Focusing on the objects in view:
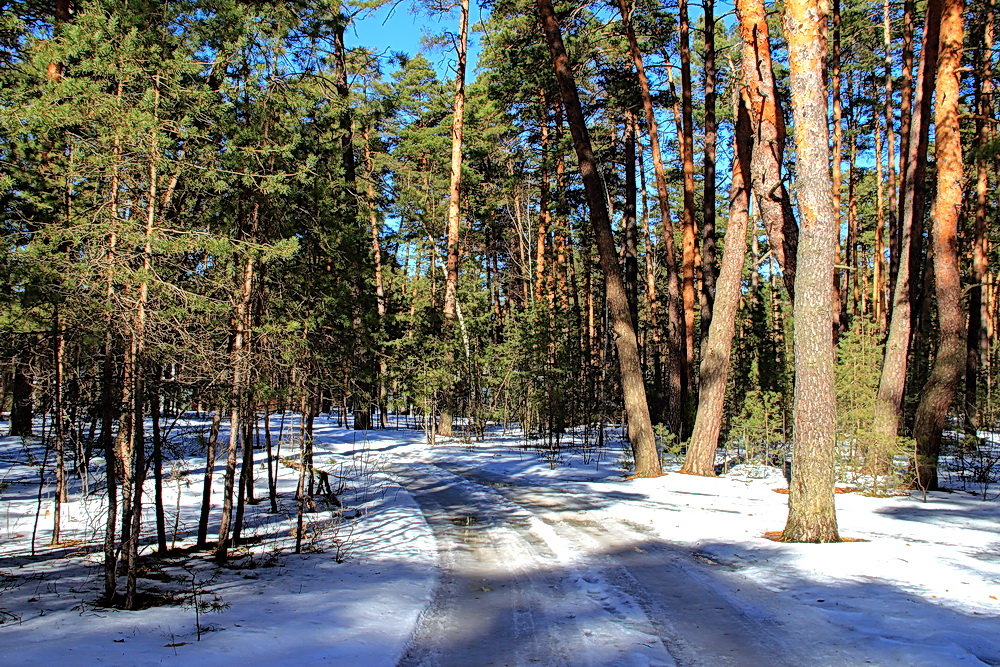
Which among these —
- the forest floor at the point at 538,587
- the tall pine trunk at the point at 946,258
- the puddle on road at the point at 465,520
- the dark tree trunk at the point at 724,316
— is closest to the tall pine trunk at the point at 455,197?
the dark tree trunk at the point at 724,316

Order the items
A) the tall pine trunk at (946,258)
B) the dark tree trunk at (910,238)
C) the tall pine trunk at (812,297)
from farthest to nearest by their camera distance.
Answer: the dark tree trunk at (910,238) < the tall pine trunk at (946,258) < the tall pine trunk at (812,297)

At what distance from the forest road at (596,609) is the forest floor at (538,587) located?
0.07 feet

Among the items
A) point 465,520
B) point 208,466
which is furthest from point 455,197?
point 208,466

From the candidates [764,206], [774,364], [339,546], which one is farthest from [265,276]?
[774,364]

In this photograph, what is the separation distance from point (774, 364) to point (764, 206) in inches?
363

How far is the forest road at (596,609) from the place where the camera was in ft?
12.7

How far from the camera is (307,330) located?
8078 millimetres

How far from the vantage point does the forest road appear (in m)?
3.87

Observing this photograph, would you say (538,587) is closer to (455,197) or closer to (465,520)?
(465,520)

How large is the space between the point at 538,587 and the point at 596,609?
0.80 m

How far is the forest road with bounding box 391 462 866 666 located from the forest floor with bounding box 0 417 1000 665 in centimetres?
2

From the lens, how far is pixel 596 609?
478 centimetres

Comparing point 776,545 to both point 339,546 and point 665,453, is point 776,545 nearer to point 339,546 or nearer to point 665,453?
point 339,546

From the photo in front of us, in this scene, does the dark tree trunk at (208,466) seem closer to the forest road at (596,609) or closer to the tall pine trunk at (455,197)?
the forest road at (596,609)
